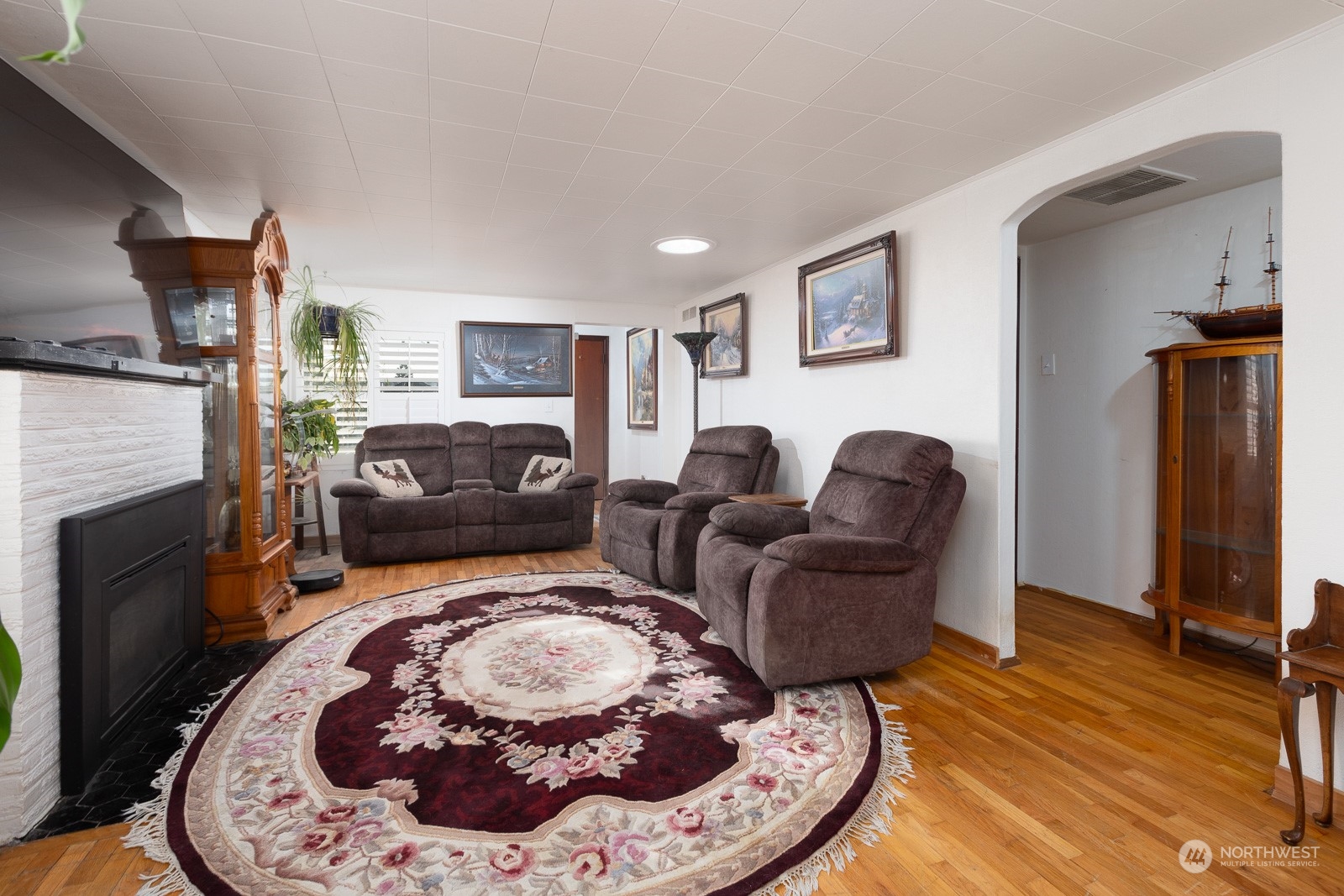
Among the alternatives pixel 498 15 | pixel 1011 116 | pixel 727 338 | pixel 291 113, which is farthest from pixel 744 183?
pixel 727 338

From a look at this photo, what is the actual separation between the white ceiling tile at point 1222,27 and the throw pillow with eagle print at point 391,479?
15.5 feet

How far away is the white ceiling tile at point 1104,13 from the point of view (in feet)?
6.05

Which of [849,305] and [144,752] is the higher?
[849,305]

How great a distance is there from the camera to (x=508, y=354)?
6.21 meters

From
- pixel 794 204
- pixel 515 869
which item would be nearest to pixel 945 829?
pixel 515 869

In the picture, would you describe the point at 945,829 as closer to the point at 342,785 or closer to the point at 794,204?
the point at 342,785

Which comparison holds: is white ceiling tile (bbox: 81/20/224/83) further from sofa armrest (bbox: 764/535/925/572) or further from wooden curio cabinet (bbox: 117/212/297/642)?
sofa armrest (bbox: 764/535/925/572)

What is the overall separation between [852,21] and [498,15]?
1010 mm

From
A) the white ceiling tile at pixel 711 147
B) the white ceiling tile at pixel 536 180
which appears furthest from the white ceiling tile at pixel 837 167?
the white ceiling tile at pixel 536 180

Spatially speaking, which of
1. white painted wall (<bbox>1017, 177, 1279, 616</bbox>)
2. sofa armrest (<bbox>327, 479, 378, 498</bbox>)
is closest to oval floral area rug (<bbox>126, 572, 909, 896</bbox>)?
sofa armrest (<bbox>327, 479, 378, 498</bbox>)

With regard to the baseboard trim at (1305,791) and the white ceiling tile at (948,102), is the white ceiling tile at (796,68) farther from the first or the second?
the baseboard trim at (1305,791)

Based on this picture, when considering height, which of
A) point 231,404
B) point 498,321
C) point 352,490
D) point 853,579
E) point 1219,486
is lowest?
point 853,579

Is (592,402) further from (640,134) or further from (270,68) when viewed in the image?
(270,68)

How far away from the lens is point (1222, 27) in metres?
1.95
